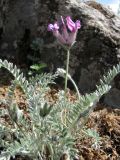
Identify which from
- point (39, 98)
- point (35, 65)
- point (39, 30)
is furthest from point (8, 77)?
point (39, 98)

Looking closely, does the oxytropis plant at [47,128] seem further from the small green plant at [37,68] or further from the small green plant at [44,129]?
the small green plant at [37,68]

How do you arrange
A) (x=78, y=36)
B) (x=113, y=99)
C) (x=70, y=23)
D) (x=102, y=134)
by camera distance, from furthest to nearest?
(x=78, y=36), (x=113, y=99), (x=102, y=134), (x=70, y=23)

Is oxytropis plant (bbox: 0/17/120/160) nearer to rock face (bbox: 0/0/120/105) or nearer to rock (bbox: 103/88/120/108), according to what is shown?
rock (bbox: 103/88/120/108)

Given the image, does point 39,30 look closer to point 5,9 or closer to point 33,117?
point 5,9

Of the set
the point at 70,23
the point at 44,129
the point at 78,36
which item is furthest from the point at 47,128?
the point at 78,36

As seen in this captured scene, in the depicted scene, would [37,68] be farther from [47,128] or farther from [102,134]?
[47,128]
